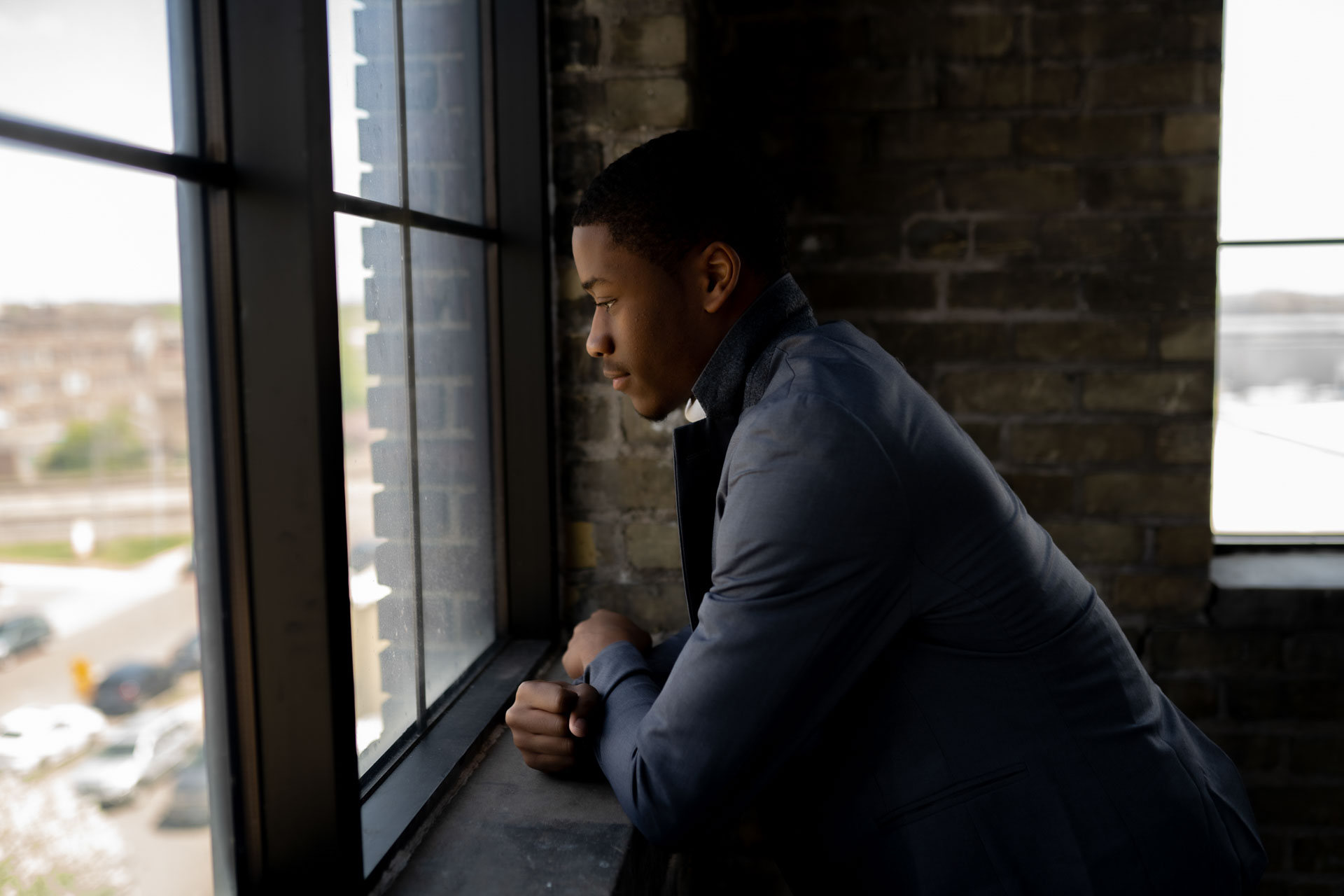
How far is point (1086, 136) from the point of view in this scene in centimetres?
215

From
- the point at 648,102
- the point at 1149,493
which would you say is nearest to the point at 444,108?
the point at 648,102

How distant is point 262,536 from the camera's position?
101cm

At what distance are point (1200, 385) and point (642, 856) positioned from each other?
1659 millimetres

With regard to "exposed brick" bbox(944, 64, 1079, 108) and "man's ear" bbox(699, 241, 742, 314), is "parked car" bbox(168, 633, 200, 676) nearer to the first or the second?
"man's ear" bbox(699, 241, 742, 314)

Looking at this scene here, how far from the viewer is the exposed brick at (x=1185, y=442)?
2172 mm

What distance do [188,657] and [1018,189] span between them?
1913mm

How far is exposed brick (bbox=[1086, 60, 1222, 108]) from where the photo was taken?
211 centimetres

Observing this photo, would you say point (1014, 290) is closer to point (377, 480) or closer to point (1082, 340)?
point (1082, 340)

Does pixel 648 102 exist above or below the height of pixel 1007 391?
above

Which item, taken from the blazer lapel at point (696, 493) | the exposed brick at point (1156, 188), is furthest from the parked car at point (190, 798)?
the exposed brick at point (1156, 188)

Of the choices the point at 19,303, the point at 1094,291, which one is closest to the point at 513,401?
the point at 19,303

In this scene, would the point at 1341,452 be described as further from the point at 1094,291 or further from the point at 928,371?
the point at 928,371

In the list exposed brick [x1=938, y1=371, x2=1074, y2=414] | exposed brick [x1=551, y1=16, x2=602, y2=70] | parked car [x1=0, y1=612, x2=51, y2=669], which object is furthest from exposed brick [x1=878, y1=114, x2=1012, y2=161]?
parked car [x1=0, y1=612, x2=51, y2=669]

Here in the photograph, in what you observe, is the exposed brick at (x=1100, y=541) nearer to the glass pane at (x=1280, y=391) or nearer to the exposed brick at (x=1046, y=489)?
the exposed brick at (x=1046, y=489)
